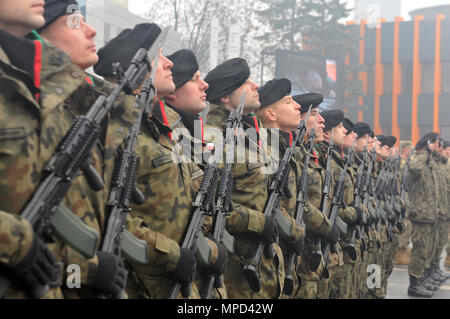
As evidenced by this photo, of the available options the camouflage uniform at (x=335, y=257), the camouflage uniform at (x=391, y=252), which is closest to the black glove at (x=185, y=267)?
the camouflage uniform at (x=335, y=257)

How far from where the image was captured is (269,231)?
177 inches

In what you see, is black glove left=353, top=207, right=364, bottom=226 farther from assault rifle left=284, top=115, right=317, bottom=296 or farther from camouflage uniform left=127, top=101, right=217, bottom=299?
camouflage uniform left=127, top=101, right=217, bottom=299

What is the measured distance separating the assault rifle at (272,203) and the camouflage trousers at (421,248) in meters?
5.61

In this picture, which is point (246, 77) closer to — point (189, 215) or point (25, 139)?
point (189, 215)

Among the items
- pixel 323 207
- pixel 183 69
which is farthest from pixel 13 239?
pixel 323 207

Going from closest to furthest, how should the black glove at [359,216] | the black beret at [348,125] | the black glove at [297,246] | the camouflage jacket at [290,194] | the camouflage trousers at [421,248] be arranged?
the camouflage jacket at [290,194]
the black glove at [297,246]
the black glove at [359,216]
the black beret at [348,125]
the camouflage trousers at [421,248]

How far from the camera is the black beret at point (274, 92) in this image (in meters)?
5.59

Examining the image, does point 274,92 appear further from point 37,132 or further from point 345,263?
point 37,132

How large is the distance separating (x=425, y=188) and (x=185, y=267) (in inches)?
334

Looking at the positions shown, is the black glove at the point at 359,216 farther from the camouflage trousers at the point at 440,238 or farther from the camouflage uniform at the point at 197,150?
the camouflage trousers at the point at 440,238

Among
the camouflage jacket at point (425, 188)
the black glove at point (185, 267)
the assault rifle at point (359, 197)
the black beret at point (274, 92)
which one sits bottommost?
the camouflage jacket at point (425, 188)

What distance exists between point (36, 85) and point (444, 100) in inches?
1382

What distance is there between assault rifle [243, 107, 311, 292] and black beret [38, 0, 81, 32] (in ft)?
6.90
